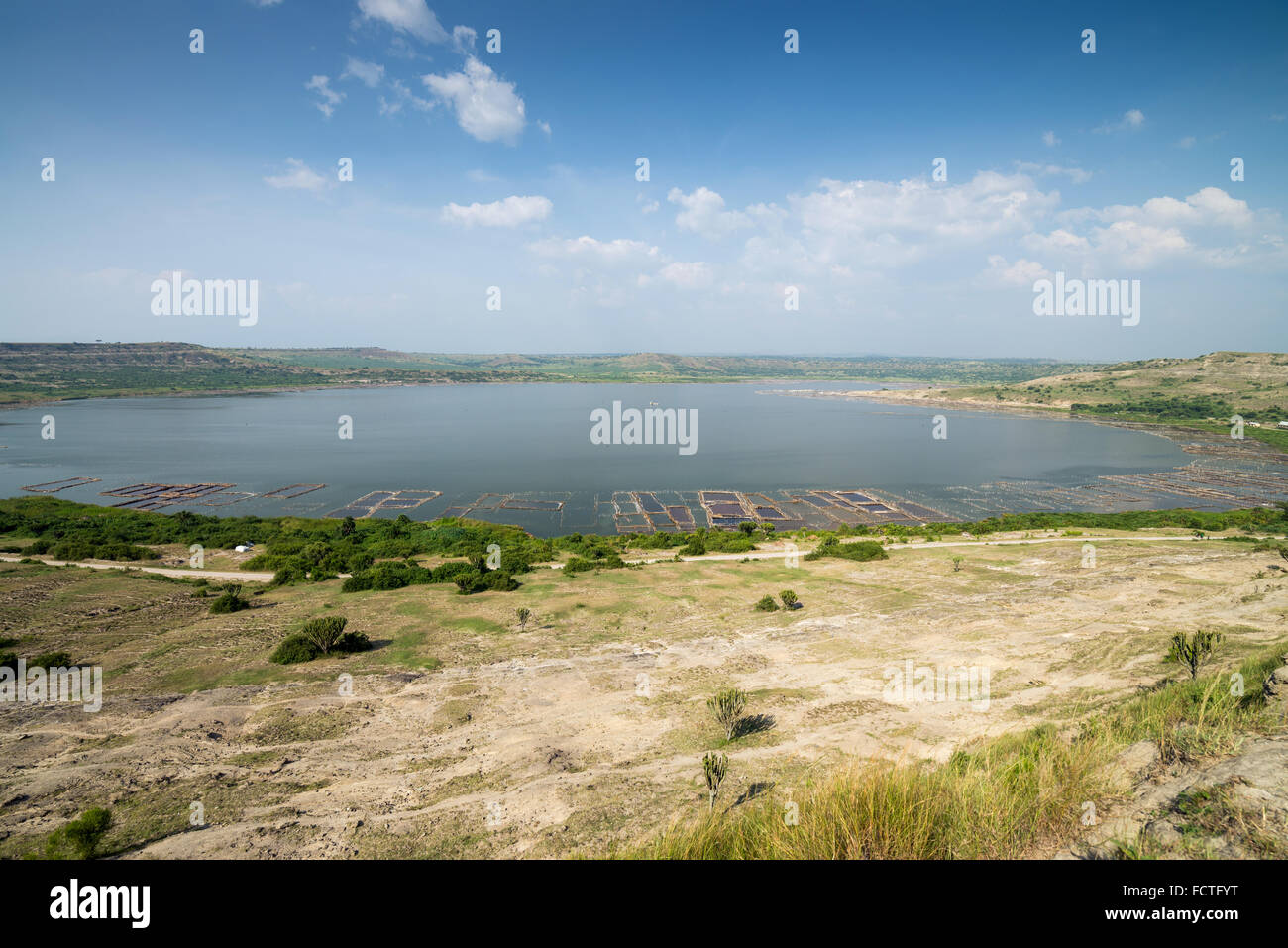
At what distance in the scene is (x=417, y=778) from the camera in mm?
10578

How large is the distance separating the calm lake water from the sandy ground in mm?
28142

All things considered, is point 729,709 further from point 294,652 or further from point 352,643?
point 294,652

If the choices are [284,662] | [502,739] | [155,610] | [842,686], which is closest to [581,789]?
[502,739]

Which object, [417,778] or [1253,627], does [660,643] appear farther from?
[1253,627]

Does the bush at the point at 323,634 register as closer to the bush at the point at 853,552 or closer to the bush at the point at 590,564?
the bush at the point at 590,564

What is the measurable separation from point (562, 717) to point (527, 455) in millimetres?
66785

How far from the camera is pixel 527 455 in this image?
77.8 meters

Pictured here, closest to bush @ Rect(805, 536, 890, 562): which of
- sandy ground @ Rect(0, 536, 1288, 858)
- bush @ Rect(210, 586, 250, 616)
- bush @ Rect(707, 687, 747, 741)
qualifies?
sandy ground @ Rect(0, 536, 1288, 858)

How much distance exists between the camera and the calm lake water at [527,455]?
5841 centimetres

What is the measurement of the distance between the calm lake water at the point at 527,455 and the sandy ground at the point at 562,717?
2814 centimetres

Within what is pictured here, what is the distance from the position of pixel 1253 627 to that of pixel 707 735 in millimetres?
18212
